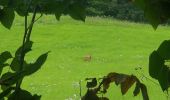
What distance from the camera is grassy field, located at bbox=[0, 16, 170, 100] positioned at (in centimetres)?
709

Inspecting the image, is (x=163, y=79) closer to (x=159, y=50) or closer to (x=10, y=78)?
(x=159, y=50)

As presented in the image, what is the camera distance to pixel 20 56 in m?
0.46

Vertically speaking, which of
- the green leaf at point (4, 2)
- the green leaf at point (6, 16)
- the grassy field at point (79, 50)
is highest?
the green leaf at point (4, 2)

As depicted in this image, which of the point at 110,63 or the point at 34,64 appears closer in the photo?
the point at 34,64

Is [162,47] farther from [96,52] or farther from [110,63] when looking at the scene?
[96,52]

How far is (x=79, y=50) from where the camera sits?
32.1ft

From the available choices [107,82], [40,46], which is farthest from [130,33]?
[107,82]

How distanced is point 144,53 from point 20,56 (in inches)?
355

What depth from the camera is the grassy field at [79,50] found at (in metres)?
7.09

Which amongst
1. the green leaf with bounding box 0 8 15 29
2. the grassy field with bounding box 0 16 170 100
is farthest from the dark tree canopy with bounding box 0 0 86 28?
the grassy field with bounding box 0 16 170 100

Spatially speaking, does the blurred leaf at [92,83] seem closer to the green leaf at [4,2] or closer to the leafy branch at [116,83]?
the leafy branch at [116,83]

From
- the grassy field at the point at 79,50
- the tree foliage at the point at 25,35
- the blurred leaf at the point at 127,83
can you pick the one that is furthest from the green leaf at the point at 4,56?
the grassy field at the point at 79,50

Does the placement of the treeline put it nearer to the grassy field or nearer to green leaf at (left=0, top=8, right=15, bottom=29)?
green leaf at (left=0, top=8, right=15, bottom=29)

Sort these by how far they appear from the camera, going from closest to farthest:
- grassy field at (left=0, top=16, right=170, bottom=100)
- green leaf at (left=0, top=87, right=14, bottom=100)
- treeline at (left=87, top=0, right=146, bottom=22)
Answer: green leaf at (left=0, top=87, right=14, bottom=100), treeline at (left=87, top=0, right=146, bottom=22), grassy field at (left=0, top=16, right=170, bottom=100)
